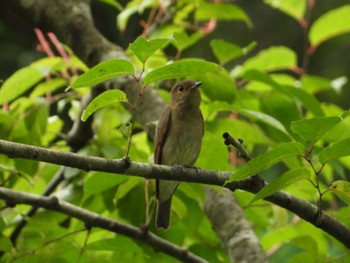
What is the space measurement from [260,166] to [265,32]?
7.46m

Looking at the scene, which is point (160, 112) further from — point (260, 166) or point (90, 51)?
point (260, 166)

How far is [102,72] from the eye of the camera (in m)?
1.83

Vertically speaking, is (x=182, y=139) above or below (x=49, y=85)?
below

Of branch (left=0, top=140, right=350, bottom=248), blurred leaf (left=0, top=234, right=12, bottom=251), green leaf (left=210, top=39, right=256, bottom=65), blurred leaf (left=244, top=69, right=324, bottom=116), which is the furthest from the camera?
green leaf (left=210, top=39, right=256, bottom=65)

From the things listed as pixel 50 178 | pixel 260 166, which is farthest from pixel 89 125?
pixel 260 166

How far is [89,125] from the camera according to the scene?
3203 mm

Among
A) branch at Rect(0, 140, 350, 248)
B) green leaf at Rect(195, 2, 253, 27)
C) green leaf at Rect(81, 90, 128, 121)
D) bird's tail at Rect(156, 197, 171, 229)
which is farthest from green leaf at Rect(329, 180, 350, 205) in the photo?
green leaf at Rect(195, 2, 253, 27)

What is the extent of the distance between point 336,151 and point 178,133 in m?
1.40

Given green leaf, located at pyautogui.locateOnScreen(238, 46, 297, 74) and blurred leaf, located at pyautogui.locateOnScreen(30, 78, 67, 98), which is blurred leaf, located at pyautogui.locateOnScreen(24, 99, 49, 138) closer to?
blurred leaf, located at pyautogui.locateOnScreen(30, 78, 67, 98)

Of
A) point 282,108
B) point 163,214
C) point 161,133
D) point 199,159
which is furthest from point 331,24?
point 163,214

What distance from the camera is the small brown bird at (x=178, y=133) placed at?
296cm

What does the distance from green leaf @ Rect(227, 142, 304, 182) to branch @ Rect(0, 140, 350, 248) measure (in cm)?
16

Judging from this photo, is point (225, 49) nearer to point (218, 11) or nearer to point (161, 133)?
point (218, 11)

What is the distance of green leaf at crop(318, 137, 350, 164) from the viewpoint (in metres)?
1.90
